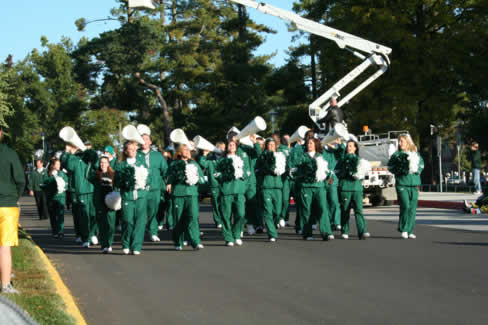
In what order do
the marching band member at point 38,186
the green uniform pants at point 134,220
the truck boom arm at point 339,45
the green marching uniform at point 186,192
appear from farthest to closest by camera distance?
the truck boom arm at point 339,45
the marching band member at point 38,186
the green marching uniform at point 186,192
the green uniform pants at point 134,220

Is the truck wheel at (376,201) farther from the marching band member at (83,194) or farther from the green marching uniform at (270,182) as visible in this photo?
the marching band member at (83,194)

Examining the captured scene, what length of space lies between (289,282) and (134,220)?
369 cm

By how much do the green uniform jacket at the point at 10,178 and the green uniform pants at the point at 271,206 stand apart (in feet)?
19.1

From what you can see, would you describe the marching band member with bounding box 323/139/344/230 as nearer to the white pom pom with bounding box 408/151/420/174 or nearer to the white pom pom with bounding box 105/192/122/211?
the white pom pom with bounding box 408/151/420/174

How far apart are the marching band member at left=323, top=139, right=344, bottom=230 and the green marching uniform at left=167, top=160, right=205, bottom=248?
2.64 metres

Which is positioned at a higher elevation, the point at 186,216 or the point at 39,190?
the point at 39,190

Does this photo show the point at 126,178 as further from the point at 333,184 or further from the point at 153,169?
Result: the point at 333,184

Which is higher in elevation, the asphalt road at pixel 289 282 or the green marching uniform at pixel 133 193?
the green marching uniform at pixel 133 193

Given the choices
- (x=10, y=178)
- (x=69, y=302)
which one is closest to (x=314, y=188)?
(x=10, y=178)

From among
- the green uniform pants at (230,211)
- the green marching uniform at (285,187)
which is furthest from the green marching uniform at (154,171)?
the green marching uniform at (285,187)

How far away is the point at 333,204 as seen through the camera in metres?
13.8

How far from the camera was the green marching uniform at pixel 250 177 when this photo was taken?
40.9ft

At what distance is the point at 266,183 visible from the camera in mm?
12992

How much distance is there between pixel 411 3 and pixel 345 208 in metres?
20.0
